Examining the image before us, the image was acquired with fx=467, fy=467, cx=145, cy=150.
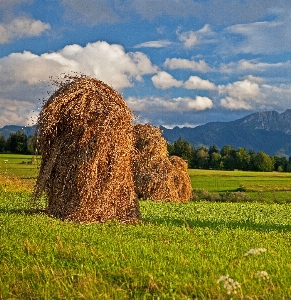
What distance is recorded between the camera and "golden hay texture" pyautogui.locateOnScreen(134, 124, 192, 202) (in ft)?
93.4

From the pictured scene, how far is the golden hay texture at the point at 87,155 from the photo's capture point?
13750 millimetres

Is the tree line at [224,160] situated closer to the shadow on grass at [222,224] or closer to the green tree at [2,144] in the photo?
the green tree at [2,144]

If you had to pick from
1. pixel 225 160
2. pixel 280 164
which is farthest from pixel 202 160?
pixel 280 164

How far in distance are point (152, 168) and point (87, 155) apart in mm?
15216

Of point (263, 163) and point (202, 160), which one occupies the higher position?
point (202, 160)

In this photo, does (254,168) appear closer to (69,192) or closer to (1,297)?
(69,192)

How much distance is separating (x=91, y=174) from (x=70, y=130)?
162 cm

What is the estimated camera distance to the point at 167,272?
672 centimetres

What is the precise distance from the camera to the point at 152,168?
94.7ft

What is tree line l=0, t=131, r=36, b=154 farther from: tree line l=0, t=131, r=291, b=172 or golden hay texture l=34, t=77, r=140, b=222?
golden hay texture l=34, t=77, r=140, b=222

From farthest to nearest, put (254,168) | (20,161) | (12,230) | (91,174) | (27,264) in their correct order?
(254,168) → (20,161) → (91,174) → (12,230) → (27,264)

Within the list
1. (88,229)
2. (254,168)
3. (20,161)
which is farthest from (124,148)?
(254,168)

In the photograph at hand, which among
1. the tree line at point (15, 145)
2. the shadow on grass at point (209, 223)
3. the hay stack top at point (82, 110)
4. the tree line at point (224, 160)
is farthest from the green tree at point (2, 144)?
the hay stack top at point (82, 110)

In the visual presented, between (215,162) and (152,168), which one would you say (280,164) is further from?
(152,168)
